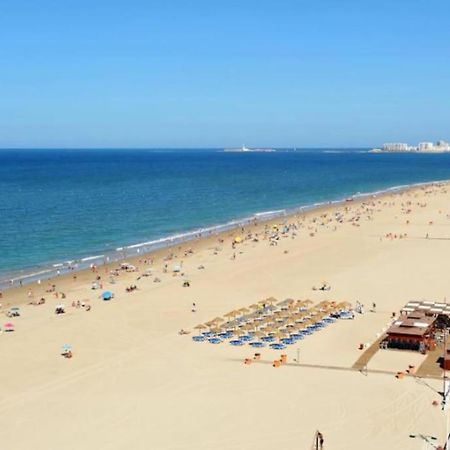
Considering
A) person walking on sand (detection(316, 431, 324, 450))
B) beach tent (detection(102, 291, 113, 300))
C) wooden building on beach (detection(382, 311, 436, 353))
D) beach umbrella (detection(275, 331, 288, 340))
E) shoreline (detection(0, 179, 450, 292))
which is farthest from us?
shoreline (detection(0, 179, 450, 292))

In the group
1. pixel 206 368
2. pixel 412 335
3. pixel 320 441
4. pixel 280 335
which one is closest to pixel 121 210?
pixel 280 335

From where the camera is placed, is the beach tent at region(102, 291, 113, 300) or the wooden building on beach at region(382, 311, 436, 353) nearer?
the wooden building on beach at region(382, 311, 436, 353)

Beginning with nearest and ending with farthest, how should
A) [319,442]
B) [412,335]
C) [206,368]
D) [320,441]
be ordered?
[320,441]
[319,442]
[206,368]
[412,335]

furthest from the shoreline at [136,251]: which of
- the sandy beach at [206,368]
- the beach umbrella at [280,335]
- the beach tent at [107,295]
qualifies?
the beach umbrella at [280,335]

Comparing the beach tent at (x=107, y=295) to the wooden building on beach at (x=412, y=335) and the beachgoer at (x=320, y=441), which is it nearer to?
the wooden building on beach at (x=412, y=335)

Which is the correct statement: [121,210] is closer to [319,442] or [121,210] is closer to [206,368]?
[206,368]

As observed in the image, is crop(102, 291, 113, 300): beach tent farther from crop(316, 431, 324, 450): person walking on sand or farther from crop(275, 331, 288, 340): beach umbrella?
crop(316, 431, 324, 450): person walking on sand

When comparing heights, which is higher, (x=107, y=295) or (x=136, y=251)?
(x=107, y=295)

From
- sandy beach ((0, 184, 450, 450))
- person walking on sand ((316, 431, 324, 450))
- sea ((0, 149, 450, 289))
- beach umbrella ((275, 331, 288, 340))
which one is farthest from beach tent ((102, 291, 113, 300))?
person walking on sand ((316, 431, 324, 450))
